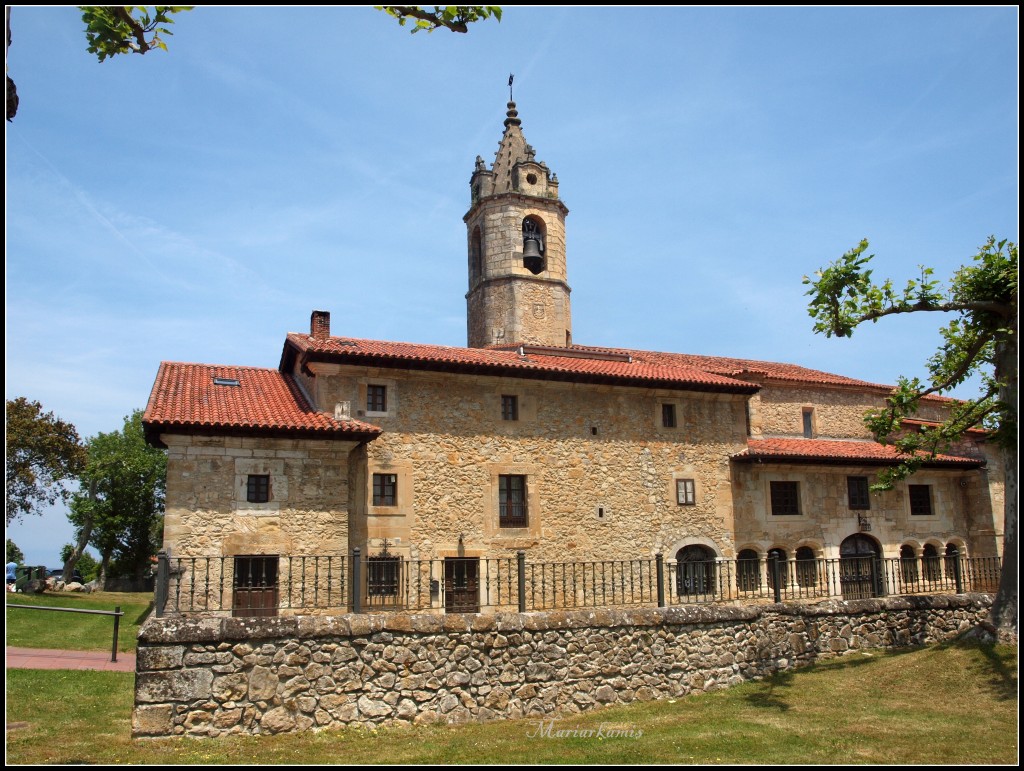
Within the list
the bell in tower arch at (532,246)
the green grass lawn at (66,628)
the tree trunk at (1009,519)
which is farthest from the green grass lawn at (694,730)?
the bell in tower arch at (532,246)

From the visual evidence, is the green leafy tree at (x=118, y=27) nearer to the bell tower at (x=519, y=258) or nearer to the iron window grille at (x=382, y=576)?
the iron window grille at (x=382, y=576)

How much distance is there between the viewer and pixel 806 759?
969 centimetres

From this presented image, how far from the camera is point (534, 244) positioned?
29391 mm

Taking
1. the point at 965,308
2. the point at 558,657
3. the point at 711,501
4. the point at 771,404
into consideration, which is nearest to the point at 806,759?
the point at 558,657

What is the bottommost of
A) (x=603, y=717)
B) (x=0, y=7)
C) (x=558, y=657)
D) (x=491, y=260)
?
(x=603, y=717)

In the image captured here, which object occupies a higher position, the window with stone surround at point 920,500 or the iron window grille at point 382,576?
the window with stone surround at point 920,500

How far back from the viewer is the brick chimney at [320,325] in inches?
822

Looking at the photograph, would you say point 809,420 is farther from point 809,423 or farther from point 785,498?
point 785,498

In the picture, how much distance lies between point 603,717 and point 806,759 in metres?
3.47

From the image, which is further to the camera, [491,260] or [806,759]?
[491,260]

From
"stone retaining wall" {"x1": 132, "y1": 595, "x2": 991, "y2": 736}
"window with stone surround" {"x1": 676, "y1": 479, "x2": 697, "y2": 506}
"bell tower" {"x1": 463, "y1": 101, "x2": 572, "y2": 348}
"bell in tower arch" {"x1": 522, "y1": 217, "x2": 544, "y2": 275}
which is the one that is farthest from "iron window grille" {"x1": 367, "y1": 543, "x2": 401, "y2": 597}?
"bell in tower arch" {"x1": 522, "y1": 217, "x2": 544, "y2": 275}

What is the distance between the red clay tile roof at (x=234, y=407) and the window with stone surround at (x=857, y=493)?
14950mm

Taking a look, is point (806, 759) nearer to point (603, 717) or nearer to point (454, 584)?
point (603, 717)

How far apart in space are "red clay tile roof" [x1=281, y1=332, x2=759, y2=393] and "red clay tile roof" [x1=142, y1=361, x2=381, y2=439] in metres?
1.26
